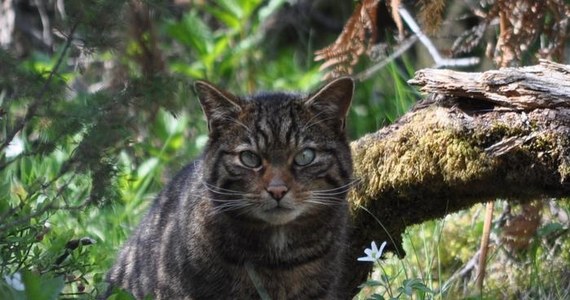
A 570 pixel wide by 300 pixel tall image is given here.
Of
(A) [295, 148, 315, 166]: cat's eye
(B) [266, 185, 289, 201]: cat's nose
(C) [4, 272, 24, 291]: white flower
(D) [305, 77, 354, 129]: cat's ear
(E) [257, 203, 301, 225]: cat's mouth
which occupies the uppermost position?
(D) [305, 77, 354, 129]: cat's ear

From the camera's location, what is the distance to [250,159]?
4016 millimetres

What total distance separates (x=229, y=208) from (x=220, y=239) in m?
0.12

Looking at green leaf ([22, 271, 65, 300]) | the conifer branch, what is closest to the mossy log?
the conifer branch

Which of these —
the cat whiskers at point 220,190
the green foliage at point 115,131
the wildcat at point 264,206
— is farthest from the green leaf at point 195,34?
the cat whiskers at point 220,190

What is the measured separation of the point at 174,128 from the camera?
269 inches

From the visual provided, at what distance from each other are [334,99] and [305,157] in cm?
28

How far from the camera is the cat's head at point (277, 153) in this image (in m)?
3.92

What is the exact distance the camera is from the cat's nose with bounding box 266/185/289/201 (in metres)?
3.85

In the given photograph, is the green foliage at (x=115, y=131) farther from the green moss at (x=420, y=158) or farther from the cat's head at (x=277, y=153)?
the green moss at (x=420, y=158)

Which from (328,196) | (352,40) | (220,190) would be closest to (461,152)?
(328,196)

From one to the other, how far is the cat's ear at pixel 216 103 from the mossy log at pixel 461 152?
0.66m

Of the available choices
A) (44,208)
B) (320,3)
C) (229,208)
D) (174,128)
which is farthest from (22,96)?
(320,3)

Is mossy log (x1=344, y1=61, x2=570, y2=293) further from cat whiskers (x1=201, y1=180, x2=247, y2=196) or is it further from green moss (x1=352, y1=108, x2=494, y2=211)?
cat whiskers (x1=201, y1=180, x2=247, y2=196)

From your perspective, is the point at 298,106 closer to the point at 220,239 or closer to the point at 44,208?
the point at 220,239
